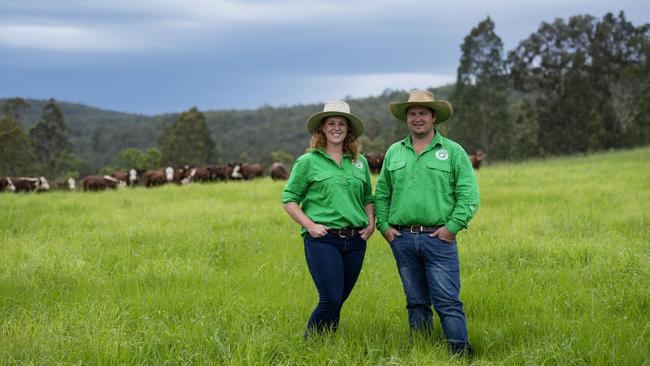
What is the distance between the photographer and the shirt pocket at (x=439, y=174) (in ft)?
14.7

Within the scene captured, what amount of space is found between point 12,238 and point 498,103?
42.9 meters

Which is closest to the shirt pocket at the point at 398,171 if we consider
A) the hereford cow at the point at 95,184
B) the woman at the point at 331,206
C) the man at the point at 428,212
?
the man at the point at 428,212

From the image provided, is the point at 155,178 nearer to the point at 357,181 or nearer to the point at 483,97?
the point at 357,181

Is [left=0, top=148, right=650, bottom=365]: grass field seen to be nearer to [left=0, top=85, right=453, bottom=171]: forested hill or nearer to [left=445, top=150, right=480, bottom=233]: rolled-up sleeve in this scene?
[left=445, top=150, right=480, bottom=233]: rolled-up sleeve

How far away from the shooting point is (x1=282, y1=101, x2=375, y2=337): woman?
4.41 meters

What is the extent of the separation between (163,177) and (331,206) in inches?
938

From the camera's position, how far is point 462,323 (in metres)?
4.41

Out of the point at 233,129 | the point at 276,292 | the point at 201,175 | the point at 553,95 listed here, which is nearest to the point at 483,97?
the point at 553,95

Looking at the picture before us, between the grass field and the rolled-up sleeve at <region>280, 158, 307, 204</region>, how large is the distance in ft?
3.63

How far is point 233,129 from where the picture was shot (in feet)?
416

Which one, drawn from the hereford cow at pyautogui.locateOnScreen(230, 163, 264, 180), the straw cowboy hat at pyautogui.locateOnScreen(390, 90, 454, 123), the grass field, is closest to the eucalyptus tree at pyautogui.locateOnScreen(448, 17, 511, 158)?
the hereford cow at pyautogui.locateOnScreen(230, 163, 264, 180)

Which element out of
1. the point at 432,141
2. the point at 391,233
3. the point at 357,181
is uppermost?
the point at 432,141

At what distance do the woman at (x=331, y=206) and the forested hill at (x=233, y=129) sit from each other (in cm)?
4843

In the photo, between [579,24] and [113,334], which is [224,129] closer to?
[579,24]
